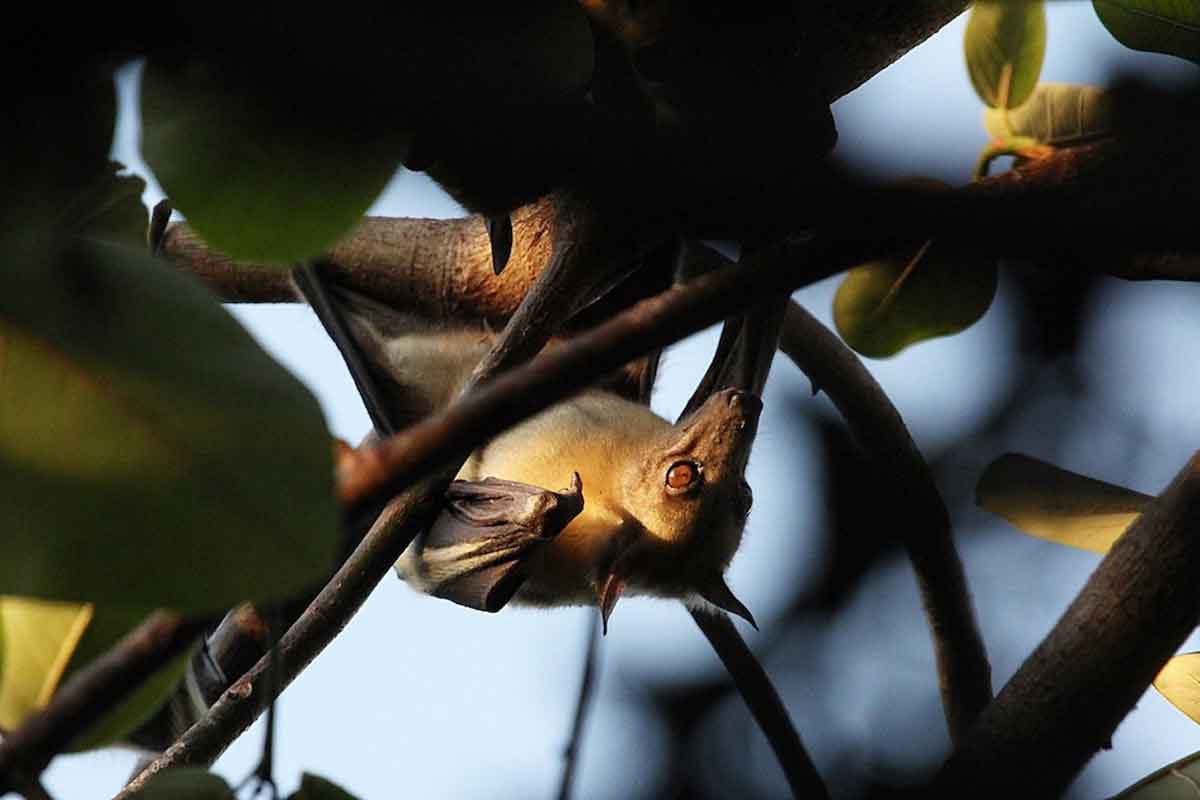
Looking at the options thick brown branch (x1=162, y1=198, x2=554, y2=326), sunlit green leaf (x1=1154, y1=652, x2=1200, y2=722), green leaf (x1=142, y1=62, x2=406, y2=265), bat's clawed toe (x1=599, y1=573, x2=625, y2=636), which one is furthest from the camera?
thick brown branch (x1=162, y1=198, x2=554, y2=326)

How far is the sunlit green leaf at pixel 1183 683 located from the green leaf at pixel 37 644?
51.3 inches

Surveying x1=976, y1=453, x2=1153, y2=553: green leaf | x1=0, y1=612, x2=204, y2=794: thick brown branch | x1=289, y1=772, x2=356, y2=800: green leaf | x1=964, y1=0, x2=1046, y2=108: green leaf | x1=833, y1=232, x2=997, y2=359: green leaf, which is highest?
x1=964, y1=0, x2=1046, y2=108: green leaf

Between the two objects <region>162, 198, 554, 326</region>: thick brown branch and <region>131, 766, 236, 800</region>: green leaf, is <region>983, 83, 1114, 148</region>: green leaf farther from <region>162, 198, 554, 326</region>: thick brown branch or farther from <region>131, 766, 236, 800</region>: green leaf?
<region>131, 766, 236, 800</region>: green leaf

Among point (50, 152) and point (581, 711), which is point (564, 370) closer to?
point (50, 152)

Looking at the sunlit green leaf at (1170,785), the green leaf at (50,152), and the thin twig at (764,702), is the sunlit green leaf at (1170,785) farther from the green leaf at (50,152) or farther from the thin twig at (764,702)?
the green leaf at (50,152)

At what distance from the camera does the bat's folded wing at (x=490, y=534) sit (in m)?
2.04

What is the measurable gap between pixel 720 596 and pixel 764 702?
0.24 m

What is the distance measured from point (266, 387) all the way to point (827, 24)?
1.06m

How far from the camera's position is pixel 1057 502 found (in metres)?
1.84

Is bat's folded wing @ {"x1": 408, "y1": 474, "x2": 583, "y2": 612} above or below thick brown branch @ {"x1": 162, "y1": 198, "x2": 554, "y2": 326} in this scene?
below

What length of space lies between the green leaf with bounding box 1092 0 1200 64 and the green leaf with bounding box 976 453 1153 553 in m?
0.63

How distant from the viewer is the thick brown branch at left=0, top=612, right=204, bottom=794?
0.70m

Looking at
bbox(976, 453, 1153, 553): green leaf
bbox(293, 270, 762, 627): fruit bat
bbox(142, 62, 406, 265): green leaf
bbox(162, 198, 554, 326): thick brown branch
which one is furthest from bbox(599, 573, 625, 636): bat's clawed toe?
bbox(142, 62, 406, 265): green leaf

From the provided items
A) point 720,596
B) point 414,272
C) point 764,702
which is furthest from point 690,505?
point 414,272
